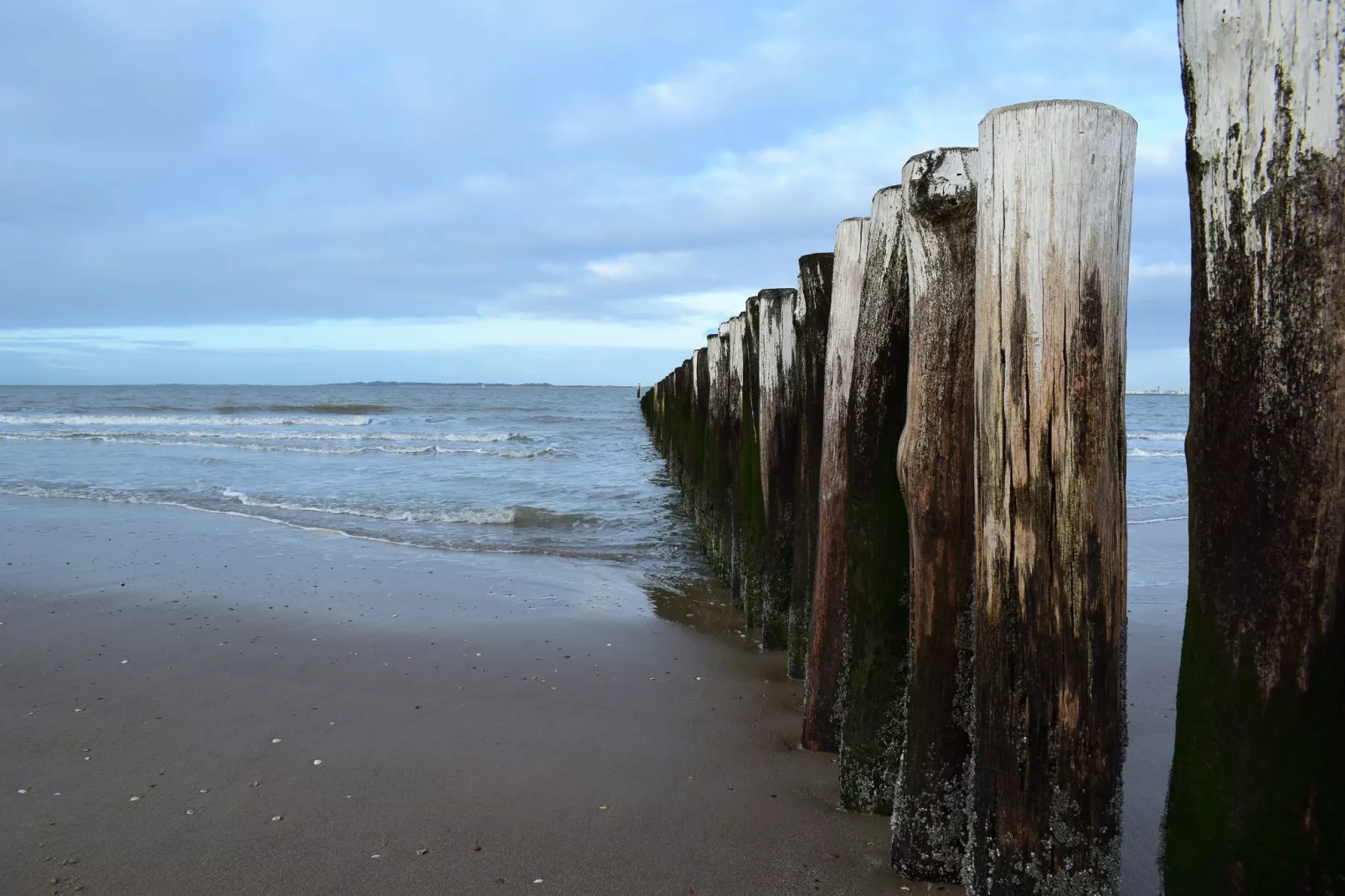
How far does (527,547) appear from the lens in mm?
8594

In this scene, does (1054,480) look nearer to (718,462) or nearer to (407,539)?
(718,462)

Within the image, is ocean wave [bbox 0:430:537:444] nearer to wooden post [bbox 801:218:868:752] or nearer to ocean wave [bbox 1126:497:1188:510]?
ocean wave [bbox 1126:497:1188:510]

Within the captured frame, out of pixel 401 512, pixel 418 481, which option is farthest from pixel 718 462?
pixel 418 481

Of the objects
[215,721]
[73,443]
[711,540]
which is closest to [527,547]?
[711,540]

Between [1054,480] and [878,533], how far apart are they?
957mm

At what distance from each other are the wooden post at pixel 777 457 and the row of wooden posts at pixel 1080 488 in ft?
4.42

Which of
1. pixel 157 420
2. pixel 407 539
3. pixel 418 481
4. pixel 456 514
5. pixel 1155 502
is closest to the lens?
pixel 407 539

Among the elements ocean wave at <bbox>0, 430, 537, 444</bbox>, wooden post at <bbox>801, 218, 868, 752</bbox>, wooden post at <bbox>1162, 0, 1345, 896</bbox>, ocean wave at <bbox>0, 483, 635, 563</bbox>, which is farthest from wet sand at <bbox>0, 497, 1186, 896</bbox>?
ocean wave at <bbox>0, 430, 537, 444</bbox>

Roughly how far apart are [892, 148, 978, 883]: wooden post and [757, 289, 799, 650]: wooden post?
2.08m

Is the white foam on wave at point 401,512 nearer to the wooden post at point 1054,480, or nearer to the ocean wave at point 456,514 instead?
the ocean wave at point 456,514

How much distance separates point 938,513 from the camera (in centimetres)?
247

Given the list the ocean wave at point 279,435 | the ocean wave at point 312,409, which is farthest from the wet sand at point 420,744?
the ocean wave at point 312,409

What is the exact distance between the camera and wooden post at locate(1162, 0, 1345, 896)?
1.44m

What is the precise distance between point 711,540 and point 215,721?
460 centimetres
